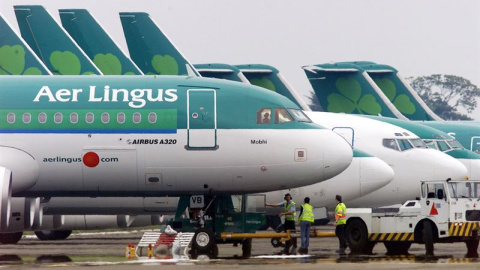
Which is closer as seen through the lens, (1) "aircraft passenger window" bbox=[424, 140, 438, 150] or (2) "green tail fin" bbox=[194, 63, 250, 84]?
(1) "aircraft passenger window" bbox=[424, 140, 438, 150]

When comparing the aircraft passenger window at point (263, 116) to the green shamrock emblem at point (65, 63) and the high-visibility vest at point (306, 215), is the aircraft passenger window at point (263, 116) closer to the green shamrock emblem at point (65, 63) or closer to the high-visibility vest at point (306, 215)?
the high-visibility vest at point (306, 215)

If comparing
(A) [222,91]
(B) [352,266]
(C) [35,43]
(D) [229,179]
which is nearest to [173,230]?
(D) [229,179]

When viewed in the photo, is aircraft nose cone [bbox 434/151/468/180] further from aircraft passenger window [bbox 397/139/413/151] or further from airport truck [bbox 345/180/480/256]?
airport truck [bbox 345/180/480/256]

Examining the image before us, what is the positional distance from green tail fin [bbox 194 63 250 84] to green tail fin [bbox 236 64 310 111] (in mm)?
2604

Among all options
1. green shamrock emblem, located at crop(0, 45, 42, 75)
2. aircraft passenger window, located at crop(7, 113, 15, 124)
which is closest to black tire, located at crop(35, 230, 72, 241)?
green shamrock emblem, located at crop(0, 45, 42, 75)

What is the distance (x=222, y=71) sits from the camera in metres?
57.5

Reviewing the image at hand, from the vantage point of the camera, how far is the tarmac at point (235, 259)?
27.7 metres

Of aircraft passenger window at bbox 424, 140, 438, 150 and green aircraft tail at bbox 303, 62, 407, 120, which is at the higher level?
green aircraft tail at bbox 303, 62, 407, 120

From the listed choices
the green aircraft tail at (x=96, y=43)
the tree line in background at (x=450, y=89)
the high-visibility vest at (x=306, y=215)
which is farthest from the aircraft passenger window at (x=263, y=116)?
the tree line in background at (x=450, y=89)

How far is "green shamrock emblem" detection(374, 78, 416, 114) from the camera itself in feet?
200

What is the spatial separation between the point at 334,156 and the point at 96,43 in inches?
744

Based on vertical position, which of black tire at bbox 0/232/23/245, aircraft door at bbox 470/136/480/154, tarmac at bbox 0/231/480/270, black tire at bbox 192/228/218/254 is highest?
aircraft door at bbox 470/136/480/154

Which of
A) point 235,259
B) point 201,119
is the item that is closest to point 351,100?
point 201,119

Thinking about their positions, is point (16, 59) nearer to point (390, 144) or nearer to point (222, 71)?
point (390, 144)
